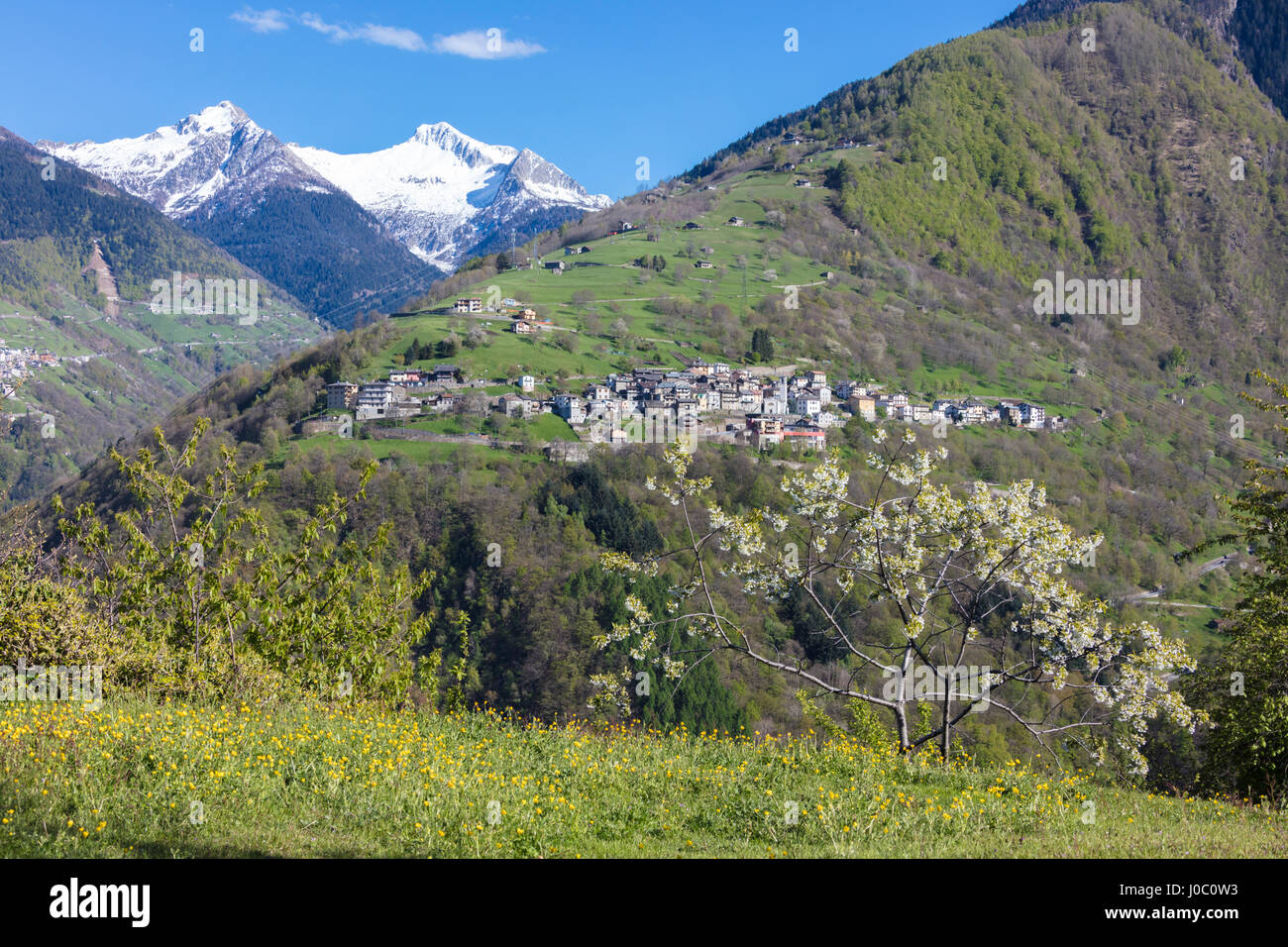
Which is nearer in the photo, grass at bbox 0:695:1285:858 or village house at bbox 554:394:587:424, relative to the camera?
grass at bbox 0:695:1285:858

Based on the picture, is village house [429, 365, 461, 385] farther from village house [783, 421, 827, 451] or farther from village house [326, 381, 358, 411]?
village house [783, 421, 827, 451]

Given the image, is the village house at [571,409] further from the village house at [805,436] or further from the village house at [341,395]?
the village house at [805,436]

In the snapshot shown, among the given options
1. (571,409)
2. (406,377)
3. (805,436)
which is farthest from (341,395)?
(805,436)

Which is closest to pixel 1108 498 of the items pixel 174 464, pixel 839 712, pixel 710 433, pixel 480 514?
pixel 710 433

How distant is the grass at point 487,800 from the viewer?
609 cm

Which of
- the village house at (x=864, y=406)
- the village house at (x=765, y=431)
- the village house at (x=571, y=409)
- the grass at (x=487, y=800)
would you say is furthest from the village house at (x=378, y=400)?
the grass at (x=487, y=800)

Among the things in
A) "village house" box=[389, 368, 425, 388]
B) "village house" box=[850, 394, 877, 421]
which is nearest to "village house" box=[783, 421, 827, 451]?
"village house" box=[850, 394, 877, 421]

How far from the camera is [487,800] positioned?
674 centimetres

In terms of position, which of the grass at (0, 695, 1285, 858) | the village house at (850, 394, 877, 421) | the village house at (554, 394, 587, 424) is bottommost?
the grass at (0, 695, 1285, 858)

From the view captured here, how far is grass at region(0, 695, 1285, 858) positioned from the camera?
20.0 ft

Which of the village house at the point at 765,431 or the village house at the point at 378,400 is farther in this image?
the village house at the point at 765,431

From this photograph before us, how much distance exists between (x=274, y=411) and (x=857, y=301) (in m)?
117

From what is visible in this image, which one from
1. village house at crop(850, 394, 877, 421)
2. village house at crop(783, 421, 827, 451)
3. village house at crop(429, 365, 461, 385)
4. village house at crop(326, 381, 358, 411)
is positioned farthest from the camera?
village house at crop(850, 394, 877, 421)

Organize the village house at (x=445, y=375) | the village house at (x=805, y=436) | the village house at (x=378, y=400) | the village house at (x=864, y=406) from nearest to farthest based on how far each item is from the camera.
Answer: the village house at (x=378, y=400), the village house at (x=805, y=436), the village house at (x=445, y=375), the village house at (x=864, y=406)
